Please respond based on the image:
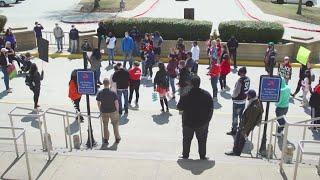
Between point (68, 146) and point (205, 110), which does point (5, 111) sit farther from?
point (205, 110)

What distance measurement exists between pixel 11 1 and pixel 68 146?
94.8ft

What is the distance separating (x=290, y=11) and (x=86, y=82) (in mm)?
26288

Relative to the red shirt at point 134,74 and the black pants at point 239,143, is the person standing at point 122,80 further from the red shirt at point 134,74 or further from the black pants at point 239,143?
the black pants at point 239,143

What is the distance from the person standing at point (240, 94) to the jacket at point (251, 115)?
5.05 ft

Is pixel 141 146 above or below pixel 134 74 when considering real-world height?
below

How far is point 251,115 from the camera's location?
10016 mm

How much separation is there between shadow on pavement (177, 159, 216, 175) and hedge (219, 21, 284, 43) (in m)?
12.5

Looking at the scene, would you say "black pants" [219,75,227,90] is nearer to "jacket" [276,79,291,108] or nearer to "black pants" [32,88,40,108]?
"jacket" [276,79,291,108]

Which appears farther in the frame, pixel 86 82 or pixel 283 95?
pixel 283 95

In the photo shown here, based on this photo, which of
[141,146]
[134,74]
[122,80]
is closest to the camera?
[141,146]

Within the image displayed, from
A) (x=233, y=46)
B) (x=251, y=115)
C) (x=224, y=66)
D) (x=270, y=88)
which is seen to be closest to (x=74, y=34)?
(x=233, y=46)

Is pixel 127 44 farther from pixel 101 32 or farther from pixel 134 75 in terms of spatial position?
pixel 134 75

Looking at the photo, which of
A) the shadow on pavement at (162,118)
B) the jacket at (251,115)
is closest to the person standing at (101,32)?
the shadow on pavement at (162,118)

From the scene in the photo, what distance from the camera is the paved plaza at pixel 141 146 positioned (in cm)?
840
